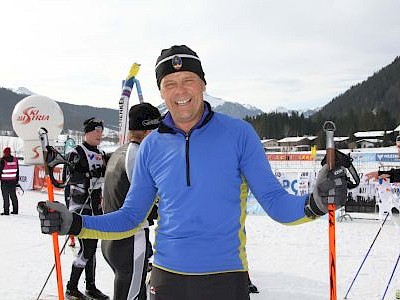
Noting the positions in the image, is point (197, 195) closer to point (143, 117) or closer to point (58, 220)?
point (58, 220)

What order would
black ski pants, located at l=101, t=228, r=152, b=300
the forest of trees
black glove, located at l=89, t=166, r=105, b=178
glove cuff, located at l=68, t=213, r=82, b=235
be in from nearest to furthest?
glove cuff, located at l=68, t=213, r=82, b=235 < black ski pants, located at l=101, t=228, r=152, b=300 < black glove, located at l=89, t=166, r=105, b=178 < the forest of trees

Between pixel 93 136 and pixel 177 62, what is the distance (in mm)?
3584

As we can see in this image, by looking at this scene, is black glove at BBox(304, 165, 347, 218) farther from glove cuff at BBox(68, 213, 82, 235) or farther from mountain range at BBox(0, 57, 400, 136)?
mountain range at BBox(0, 57, 400, 136)

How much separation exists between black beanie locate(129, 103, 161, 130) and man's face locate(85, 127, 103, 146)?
1797mm

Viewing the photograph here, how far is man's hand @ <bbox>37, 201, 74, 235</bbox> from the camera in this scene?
189 cm

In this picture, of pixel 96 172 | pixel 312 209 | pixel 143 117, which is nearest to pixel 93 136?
pixel 96 172

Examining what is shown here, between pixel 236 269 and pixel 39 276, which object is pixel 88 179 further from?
pixel 236 269

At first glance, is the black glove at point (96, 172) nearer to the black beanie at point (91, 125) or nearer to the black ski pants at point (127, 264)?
the black beanie at point (91, 125)

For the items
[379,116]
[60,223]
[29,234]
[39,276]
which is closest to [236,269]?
[60,223]

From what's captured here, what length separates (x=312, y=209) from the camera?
167 cm

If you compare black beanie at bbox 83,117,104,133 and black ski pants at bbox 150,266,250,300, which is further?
black beanie at bbox 83,117,104,133

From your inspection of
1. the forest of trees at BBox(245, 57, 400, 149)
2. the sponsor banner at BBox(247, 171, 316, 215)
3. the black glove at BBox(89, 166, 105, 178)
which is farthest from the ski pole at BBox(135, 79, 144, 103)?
the forest of trees at BBox(245, 57, 400, 149)

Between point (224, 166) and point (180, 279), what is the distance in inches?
20.5

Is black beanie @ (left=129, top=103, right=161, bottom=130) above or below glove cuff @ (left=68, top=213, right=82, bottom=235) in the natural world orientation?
above
